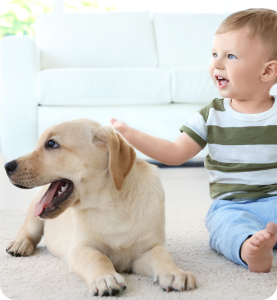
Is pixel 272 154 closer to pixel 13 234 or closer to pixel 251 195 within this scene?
pixel 251 195

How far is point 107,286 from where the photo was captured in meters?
0.95

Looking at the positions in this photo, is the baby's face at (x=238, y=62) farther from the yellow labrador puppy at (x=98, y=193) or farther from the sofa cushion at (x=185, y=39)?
the sofa cushion at (x=185, y=39)

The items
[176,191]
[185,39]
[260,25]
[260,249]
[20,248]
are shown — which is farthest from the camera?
[185,39]

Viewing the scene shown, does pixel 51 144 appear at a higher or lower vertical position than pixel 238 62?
lower

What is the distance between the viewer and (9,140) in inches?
119

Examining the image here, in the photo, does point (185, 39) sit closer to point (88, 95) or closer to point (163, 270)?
point (88, 95)

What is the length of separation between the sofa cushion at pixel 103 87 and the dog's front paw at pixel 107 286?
2183 millimetres

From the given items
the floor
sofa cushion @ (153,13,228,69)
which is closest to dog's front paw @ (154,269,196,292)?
the floor

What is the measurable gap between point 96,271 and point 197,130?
0.72 m

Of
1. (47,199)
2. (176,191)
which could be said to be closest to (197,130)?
(47,199)

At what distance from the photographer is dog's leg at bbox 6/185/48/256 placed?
4.23ft

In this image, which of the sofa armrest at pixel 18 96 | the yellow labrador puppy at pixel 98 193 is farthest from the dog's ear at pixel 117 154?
the sofa armrest at pixel 18 96

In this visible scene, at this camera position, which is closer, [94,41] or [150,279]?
[150,279]

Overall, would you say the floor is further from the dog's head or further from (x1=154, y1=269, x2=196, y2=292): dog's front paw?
(x1=154, y1=269, x2=196, y2=292): dog's front paw
